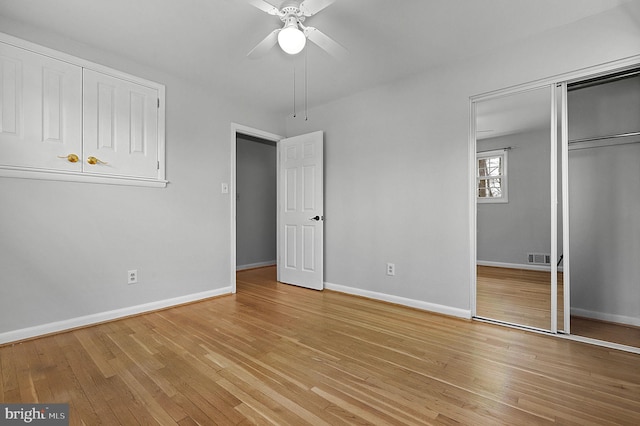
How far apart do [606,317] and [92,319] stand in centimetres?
452

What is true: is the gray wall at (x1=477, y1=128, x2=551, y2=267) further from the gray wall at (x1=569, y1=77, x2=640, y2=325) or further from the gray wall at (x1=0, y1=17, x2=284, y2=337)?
the gray wall at (x1=0, y1=17, x2=284, y2=337)

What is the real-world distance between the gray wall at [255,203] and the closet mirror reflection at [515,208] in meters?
4.08

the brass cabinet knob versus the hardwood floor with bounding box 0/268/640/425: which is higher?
the brass cabinet knob

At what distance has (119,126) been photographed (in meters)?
2.86

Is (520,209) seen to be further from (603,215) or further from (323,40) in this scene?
(323,40)

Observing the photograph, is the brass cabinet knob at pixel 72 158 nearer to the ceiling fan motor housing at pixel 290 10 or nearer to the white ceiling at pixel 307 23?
the white ceiling at pixel 307 23

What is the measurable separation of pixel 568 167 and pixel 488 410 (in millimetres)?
2115

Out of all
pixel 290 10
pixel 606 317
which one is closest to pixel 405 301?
pixel 606 317

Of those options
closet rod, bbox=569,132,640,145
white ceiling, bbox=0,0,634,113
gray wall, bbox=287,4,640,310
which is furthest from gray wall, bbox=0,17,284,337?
closet rod, bbox=569,132,640,145

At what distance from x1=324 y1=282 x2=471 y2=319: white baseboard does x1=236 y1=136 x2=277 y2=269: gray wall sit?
2.28 meters

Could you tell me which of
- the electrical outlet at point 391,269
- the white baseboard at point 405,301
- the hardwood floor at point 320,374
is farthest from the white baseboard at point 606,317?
the electrical outlet at point 391,269

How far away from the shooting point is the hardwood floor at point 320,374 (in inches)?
58.7

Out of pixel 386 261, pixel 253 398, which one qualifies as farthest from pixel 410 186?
pixel 253 398

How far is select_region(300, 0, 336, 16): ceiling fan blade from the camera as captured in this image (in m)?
1.83
